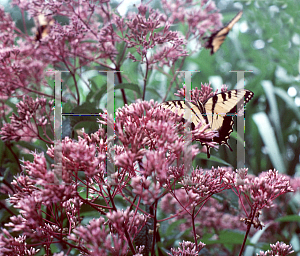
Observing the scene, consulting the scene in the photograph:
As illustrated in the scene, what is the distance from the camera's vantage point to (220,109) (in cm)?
83

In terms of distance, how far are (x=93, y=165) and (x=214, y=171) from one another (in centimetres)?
29

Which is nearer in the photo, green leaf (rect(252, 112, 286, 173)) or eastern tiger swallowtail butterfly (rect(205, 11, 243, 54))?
eastern tiger swallowtail butterfly (rect(205, 11, 243, 54))

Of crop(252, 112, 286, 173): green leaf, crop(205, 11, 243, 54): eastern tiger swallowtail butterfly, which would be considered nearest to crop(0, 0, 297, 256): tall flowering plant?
crop(205, 11, 243, 54): eastern tiger swallowtail butterfly

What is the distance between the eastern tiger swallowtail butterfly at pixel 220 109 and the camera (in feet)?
2.29

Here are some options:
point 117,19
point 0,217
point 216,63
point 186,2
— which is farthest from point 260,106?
point 0,217

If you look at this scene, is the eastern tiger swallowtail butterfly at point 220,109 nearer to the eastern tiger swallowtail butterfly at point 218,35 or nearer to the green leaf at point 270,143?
the eastern tiger swallowtail butterfly at point 218,35

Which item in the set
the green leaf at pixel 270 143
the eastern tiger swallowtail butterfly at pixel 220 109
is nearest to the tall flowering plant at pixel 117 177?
the eastern tiger swallowtail butterfly at pixel 220 109

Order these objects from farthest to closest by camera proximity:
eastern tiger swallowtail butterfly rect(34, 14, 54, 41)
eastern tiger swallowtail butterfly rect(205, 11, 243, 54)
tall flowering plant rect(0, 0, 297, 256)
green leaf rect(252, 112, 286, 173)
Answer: green leaf rect(252, 112, 286, 173)
eastern tiger swallowtail butterfly rect(205, 11, 243, 54)
eastern tiger swallowtail butterfly rect(34, 14, 54, 41)
tall flowering plant rect(0, 0, 297, 256)

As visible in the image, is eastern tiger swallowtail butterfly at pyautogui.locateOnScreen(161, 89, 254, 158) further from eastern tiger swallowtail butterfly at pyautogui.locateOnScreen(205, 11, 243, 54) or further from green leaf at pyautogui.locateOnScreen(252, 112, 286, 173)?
green leaf at pyautogui.locateOnScreen(252, 112, 286, 173)

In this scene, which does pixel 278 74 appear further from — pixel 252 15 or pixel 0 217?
pixel 0 217

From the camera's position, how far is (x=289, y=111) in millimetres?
2373

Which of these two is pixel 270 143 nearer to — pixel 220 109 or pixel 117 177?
pixel 220 109

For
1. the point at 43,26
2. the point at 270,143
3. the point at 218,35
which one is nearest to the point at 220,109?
the point at 218,35

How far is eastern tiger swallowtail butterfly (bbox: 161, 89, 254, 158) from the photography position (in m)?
0.70
